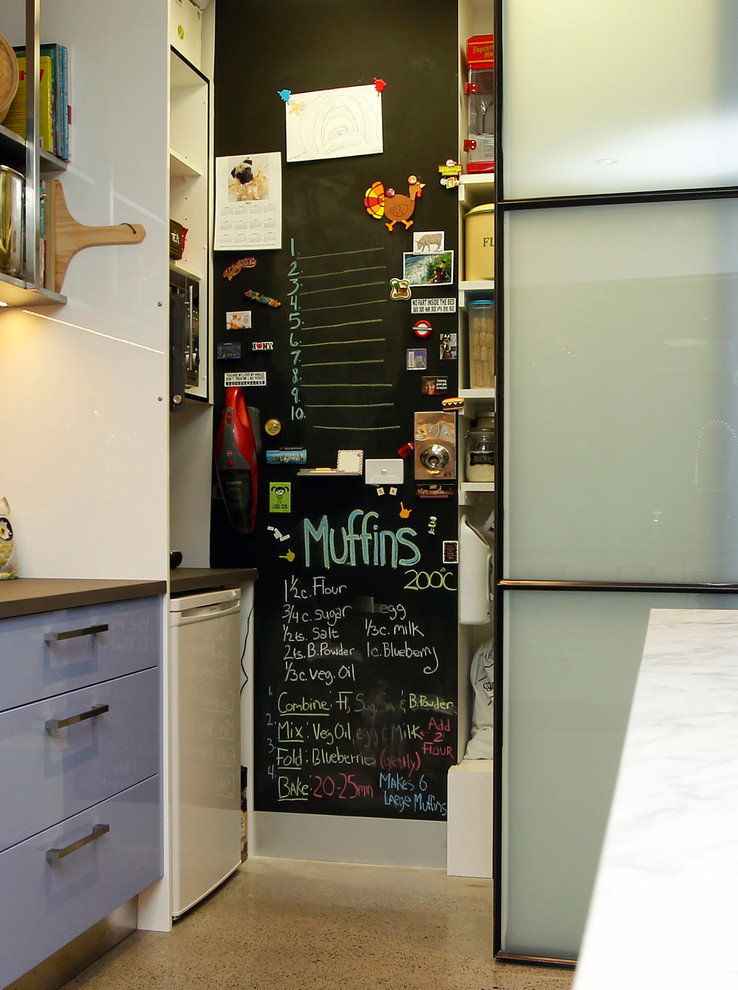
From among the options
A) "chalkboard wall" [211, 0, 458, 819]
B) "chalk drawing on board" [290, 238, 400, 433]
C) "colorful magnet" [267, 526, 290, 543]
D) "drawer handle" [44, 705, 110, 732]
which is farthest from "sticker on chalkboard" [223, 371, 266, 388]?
"drawer handle" [44, 705, 110, 732]

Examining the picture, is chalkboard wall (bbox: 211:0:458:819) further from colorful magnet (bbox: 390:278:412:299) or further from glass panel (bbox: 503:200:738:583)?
glass panel (bbox: 503:200:738:583)

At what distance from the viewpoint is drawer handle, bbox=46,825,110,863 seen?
2148mm

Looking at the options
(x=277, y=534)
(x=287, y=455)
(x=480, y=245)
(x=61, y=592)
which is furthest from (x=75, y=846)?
(x=480, y=245)

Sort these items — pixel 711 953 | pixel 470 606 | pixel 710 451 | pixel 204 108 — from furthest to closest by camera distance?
pixel 204 108
pixel 470 606
pixel 710 451
pixel 711 953

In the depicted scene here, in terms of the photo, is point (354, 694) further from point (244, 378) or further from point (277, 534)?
point (244, 378)

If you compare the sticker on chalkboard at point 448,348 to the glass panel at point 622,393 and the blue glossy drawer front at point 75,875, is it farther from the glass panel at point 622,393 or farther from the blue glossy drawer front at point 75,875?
the blue glossy drawer front at point 75,875

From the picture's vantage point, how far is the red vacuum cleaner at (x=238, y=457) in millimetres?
3314

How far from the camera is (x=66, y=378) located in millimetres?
2752

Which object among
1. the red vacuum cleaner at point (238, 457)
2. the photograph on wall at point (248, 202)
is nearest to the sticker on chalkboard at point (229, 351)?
the red vacuum cleaner at point (238, 457)

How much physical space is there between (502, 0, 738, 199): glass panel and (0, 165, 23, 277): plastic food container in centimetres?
127

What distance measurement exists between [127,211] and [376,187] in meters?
0.96

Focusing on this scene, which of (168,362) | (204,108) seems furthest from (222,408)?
(204,108)

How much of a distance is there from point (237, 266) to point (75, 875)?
2.06m

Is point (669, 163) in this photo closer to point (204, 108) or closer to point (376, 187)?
point (376, 187)
